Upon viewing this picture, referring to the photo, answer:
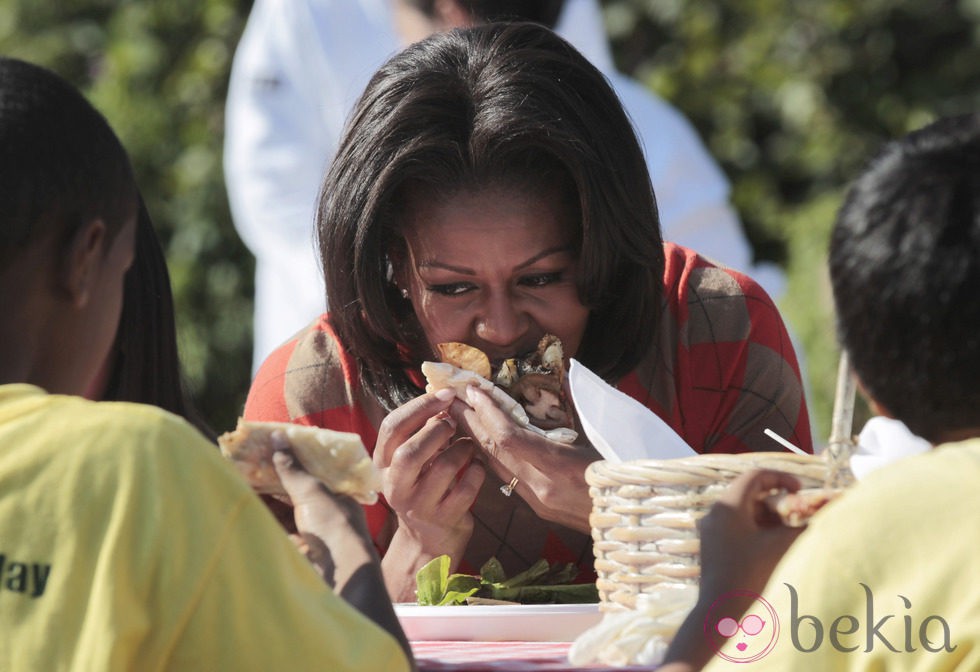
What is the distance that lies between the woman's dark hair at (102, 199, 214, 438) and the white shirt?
2424 mm

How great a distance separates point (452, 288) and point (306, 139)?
225cm

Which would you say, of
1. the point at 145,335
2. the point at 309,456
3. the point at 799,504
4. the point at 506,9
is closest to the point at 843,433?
the point at 799,504

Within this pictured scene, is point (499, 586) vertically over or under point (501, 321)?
under

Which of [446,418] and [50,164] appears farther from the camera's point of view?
[446,418]

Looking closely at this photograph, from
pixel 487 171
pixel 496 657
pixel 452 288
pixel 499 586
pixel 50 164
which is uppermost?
pixel 50 164

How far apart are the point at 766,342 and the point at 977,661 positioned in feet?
5.18

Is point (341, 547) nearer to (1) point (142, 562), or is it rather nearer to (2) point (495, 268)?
(1) point (142, 562)

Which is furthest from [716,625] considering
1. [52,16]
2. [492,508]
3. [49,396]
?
[52,16]

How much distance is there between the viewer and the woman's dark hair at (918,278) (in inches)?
57.4

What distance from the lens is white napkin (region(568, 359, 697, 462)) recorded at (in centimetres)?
203

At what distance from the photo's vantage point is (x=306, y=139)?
480cm

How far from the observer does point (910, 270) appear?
4.82 feet

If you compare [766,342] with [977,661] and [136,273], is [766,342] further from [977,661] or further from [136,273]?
[977,661]

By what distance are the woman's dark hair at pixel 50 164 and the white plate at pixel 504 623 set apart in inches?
27.6
